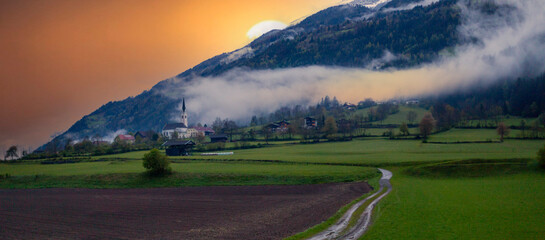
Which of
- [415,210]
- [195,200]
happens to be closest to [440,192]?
[415,210]

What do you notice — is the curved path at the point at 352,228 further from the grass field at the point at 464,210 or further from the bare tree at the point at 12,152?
the bare tree at the point at 12,152

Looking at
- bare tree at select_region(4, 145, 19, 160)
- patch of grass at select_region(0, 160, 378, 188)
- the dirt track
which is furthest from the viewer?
bare tree at select_region(4, 145, 19, 160)

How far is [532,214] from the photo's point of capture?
94.2 ft

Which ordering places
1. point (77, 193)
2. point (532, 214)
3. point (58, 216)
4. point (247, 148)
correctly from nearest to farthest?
point (532, 214)
point (58, 216)
point (77, 193)
point (247, 148)

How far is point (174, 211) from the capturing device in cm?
3900

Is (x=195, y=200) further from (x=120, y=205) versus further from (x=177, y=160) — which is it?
(x=177, y=160)

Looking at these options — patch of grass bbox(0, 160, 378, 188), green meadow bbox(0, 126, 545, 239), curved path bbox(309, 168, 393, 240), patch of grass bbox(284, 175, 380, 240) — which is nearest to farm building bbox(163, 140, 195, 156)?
green meadow bbox(0, 126, 545, 239)

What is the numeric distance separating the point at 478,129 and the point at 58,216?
488 ft

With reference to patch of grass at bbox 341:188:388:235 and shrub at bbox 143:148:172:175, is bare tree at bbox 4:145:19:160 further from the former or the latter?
patch of grass at bbox 341:188:388:235

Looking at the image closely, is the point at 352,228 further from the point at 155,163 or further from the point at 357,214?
the point at 155,163

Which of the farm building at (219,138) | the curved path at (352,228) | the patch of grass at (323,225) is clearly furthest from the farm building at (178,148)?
the curved path at (352,228)

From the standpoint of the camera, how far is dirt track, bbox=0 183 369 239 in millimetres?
30328

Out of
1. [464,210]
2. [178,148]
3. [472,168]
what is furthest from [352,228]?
[178,148]

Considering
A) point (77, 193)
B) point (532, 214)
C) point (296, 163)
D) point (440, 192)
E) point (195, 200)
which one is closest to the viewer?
point (532, 214)
